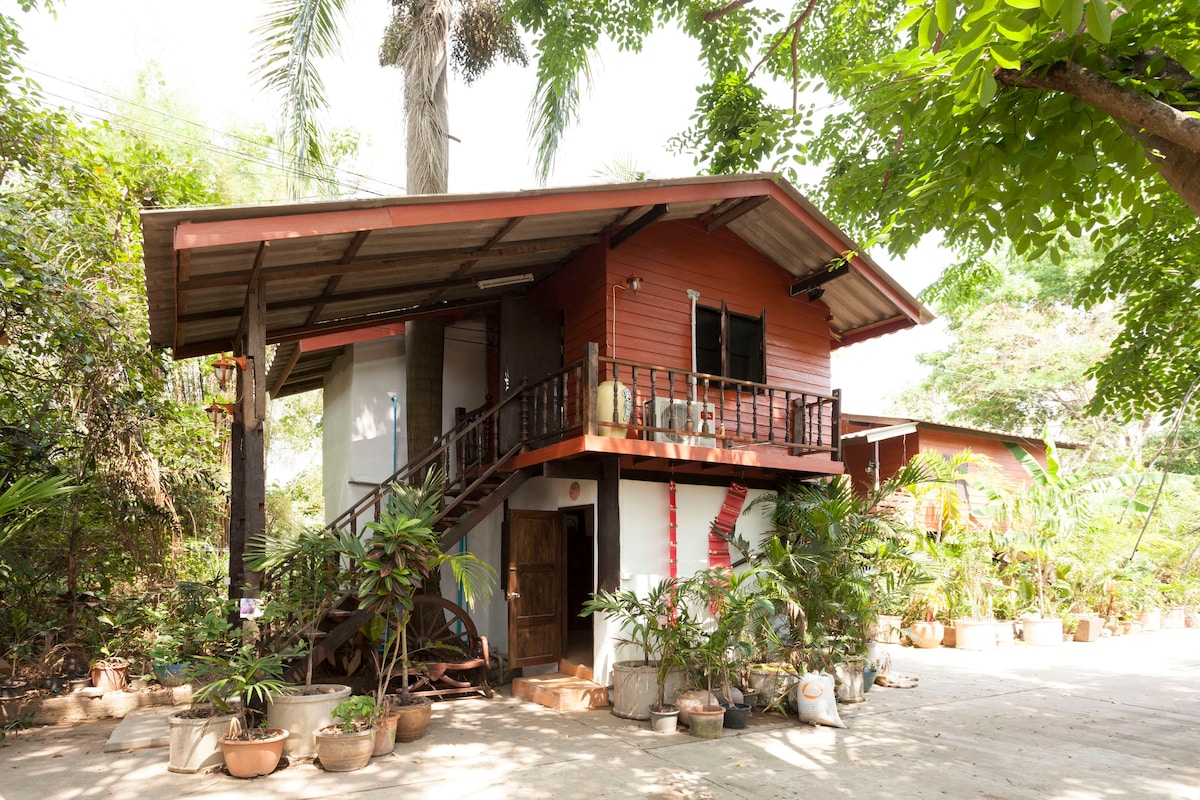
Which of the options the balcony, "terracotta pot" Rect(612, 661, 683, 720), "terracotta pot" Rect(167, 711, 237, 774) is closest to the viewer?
"terracotta pot" Rect(167, 711, 237, 774)

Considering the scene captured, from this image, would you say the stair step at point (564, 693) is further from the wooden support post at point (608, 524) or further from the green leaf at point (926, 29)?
the green leaf at point (926, 29)

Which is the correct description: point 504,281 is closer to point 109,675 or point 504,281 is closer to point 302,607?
point 302,607

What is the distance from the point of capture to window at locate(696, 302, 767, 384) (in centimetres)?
1021

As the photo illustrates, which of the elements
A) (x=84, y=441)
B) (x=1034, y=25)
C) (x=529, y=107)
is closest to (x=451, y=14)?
(x=529, y=107)

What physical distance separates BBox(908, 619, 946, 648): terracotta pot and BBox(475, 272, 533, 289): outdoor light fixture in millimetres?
9617

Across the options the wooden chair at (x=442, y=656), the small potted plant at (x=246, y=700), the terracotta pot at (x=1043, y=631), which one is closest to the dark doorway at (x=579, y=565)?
the wooden chair at (x=442, y=656)

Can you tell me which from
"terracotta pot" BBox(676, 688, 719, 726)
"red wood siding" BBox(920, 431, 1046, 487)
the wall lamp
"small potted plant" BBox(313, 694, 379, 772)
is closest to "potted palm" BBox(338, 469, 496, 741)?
"small potted plant" BBox(313, 694, 379, 772)

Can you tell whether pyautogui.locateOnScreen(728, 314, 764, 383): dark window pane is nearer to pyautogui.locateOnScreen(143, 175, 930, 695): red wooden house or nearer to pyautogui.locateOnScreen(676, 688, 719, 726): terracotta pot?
pyautogui.locateOnScreen(143, 175, 930, 695): red wooden house

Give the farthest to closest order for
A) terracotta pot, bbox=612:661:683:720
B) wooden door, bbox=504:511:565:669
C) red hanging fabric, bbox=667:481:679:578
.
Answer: wooden door, bbox=504:511:565:669
red hanging fabric, bbox=667:481:679:578
terracotta pot, bbox=612:661:683:720

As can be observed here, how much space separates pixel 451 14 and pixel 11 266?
863cm

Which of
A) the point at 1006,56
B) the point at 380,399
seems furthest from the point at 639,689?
the point at 1006,56

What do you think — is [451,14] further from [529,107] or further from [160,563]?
[160,563]

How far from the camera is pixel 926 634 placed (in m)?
14.0

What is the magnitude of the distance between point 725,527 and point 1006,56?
7.38m
